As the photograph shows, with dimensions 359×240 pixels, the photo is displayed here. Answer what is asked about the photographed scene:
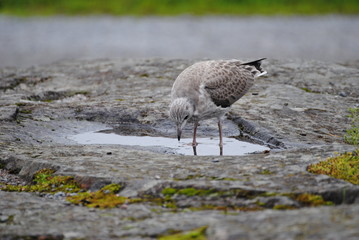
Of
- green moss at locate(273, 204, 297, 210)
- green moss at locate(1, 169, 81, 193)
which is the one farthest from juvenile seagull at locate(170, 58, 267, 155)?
green moss at locate(273, 204, 297, 210)

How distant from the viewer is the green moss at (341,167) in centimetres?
572

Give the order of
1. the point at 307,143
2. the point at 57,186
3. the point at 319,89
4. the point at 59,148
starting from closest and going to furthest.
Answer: the point at 57,186, the point at 59,148, the point at 307,143, the point at 319,89

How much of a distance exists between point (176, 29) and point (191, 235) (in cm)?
2779

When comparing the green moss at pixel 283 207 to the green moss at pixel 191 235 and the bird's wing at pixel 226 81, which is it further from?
the bird's wing at pixel 226 81

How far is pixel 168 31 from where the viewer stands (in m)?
30.6

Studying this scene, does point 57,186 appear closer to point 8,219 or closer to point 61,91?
point 8,219

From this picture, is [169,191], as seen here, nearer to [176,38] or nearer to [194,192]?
[194,192]

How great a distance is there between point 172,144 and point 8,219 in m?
3.70

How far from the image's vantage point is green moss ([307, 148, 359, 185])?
5.72m

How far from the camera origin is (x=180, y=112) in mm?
8156

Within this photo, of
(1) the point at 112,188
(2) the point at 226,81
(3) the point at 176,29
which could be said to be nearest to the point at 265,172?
(1) the point at 112,188

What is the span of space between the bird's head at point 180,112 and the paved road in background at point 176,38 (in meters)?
13.3

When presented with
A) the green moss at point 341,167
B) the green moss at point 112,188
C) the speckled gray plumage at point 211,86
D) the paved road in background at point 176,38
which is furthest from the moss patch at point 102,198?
the paved road in background at point 176,38

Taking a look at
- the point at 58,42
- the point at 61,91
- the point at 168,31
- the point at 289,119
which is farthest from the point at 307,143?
the point at 168,31
